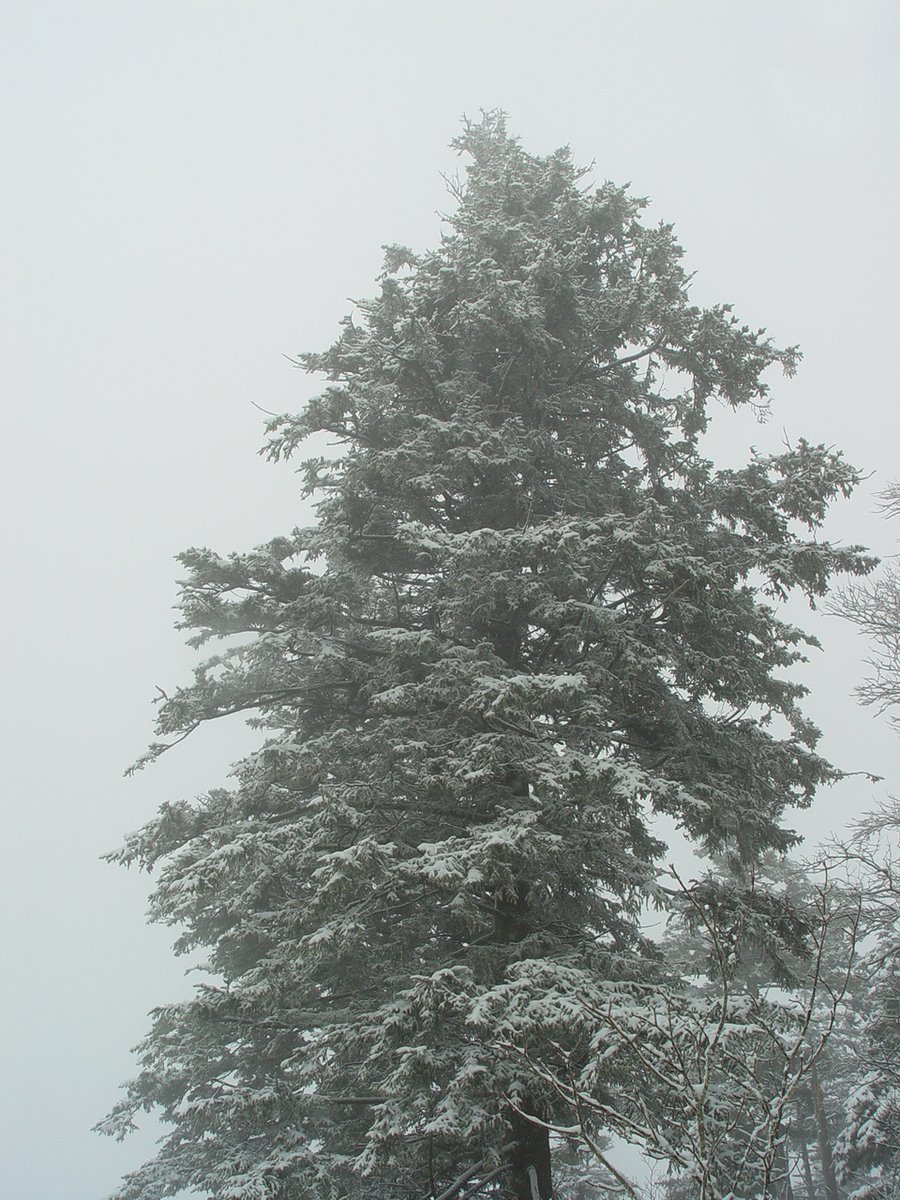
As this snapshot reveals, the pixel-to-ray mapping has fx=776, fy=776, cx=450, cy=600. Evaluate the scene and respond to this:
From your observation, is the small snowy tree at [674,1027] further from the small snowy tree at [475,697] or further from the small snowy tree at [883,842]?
the small snowy tree at [883,842]

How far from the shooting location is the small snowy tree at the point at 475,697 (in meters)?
6.64

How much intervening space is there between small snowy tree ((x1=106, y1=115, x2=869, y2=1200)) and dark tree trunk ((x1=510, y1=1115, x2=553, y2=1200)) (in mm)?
24

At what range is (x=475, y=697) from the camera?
7.20 meters

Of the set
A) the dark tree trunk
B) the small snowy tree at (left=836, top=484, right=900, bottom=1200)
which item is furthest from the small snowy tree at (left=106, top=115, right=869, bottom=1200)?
the small snowy tree at (left=836, top=484, right=900, bottom=1200)

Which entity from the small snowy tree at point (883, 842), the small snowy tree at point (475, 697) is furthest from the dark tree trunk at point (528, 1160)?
the small snowy tree at point (883, 842)

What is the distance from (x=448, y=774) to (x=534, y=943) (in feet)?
5.46

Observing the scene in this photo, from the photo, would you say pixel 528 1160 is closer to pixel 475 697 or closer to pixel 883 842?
pixel 475 697

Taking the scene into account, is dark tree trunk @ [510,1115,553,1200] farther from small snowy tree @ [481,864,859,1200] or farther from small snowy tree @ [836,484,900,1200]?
small snowy tree @ [836,484,900,1200]

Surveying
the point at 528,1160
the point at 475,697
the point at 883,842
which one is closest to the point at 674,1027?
the point at 528,1160

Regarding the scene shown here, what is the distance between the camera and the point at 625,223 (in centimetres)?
1211

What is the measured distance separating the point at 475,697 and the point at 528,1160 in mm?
3919

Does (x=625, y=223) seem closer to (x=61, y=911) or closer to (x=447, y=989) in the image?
(x=447, y=989)

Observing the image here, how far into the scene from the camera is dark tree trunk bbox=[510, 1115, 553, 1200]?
6.42m

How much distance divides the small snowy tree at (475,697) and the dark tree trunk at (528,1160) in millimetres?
24
